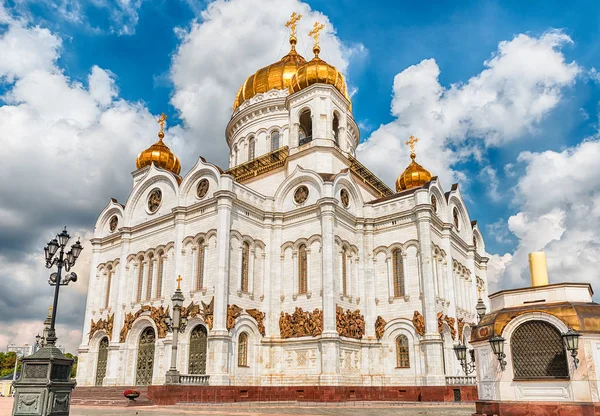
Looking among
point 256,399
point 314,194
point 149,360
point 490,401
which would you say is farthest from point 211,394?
point 490,401

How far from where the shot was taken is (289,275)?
81.5 ft

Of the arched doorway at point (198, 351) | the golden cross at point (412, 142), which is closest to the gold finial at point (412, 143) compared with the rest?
the golden cross at point (412, 142)

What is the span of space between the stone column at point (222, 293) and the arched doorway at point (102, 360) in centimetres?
855

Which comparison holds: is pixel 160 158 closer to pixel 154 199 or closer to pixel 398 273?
pixel 154 199

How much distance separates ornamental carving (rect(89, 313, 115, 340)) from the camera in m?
26.6

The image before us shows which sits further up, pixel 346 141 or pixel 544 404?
pixel 346 141

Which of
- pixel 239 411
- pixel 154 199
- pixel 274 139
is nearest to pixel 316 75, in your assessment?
pixel 274 139

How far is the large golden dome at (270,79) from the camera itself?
3478cm

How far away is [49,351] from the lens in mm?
10070

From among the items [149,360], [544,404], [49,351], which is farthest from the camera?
[149,360]

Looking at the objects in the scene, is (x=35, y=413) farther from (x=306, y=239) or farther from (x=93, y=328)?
(x=93, y=328)

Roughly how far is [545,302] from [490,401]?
2054 millimetres

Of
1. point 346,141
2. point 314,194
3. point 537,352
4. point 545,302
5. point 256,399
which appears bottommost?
point 256,399

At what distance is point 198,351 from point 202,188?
775 centimetres
